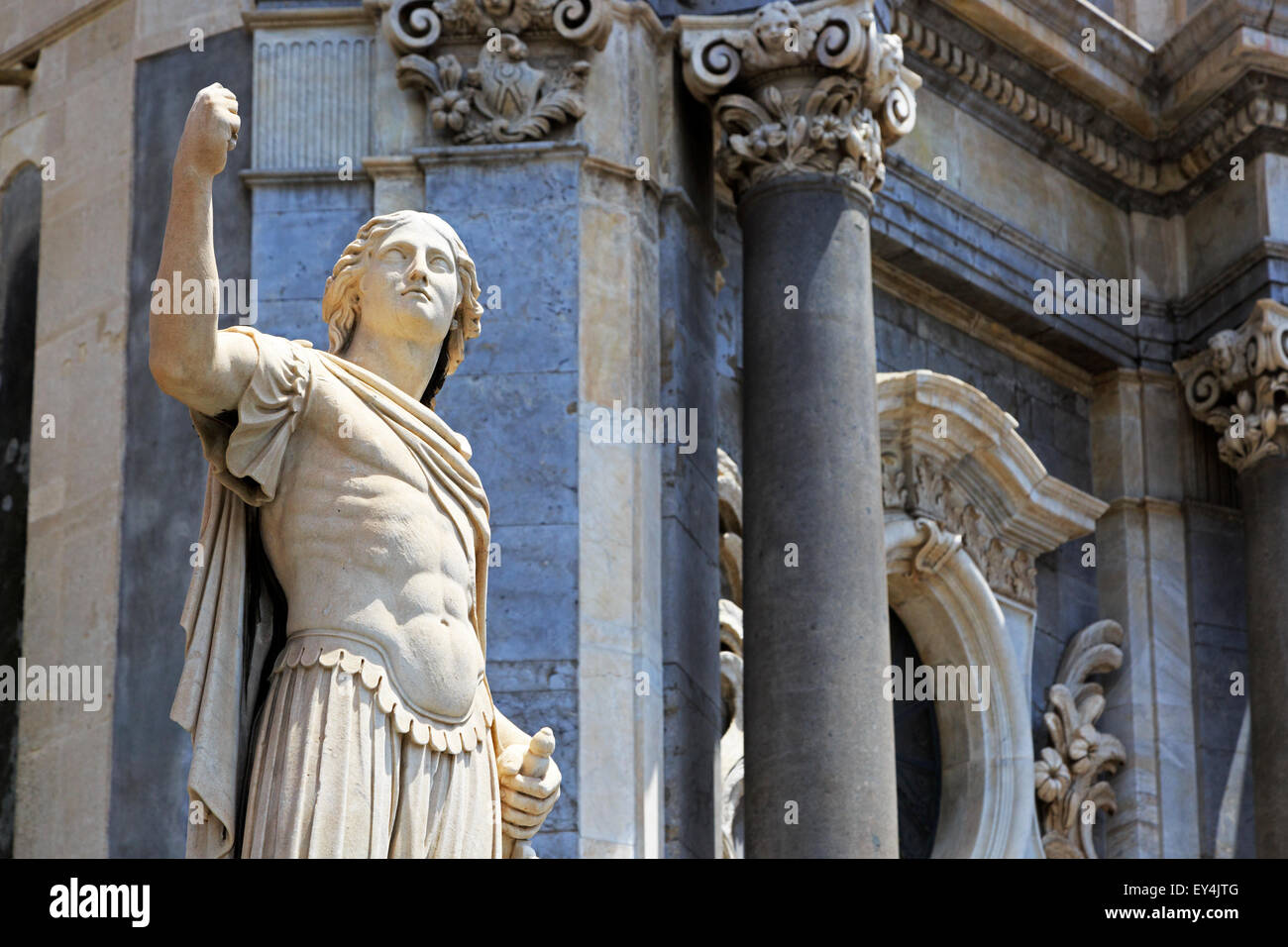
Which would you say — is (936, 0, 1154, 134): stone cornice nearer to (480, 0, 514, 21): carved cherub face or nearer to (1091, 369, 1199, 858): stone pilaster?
(1091, 369, 1199, 858): stone pilaster

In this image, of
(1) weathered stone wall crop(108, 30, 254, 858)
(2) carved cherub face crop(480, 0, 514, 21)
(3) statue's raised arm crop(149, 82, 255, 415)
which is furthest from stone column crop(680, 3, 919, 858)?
(3) statue's raised arm crop(149, 82, 255, 415)

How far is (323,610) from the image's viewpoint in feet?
22.1

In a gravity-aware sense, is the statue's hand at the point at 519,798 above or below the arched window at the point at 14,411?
below

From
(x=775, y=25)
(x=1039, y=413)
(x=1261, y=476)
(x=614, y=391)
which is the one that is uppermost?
(x=775, y=25)

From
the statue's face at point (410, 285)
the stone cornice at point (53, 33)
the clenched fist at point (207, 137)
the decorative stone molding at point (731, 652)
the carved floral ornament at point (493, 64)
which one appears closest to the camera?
the clenched fist at point (207, 137)

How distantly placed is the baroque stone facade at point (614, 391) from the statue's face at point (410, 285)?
4.23 meters

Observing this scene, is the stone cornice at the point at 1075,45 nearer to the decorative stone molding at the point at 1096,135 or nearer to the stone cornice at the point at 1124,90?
the stone cornice at the point at 1124,90

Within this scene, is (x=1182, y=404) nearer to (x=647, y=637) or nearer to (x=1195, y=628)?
(x=1195, y=628)

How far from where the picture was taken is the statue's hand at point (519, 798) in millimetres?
7012

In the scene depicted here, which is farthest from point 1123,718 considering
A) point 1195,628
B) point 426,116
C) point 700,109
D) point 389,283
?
point 389,283

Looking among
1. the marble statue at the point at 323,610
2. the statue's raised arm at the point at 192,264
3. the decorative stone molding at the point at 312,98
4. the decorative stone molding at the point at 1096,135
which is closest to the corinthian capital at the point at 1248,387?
the decorative stone molding at the point at 1096,135

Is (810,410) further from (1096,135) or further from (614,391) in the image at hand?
(1096,135)

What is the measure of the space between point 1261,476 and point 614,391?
5644 mm

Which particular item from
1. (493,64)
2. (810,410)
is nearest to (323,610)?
(810,410)
